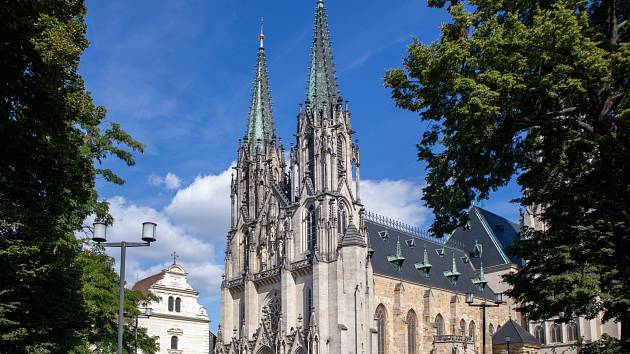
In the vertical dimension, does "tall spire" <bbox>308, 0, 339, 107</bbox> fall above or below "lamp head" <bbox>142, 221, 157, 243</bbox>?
above

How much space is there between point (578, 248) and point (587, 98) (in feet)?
12.2

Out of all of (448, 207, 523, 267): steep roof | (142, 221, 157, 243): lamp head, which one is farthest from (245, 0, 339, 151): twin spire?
(142, 221, 157, 243): lamp head

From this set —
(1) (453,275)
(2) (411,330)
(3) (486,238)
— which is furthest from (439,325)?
(3) (486,238)

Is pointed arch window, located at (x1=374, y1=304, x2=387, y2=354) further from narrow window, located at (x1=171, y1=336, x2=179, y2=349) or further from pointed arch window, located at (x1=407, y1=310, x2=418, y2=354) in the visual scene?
narrow window, located at (x1=171, y1=336, x2=179, y2=349)

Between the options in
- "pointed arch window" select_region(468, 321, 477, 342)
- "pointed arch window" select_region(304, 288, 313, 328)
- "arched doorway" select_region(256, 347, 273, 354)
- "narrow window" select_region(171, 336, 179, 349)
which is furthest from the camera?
"pointed arch window" select_region(468, 321, 477, 342)

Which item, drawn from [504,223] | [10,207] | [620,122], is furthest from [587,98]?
[504,223]

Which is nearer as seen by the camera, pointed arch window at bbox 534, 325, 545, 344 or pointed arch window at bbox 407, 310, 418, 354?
pointed arch window at bbox 407, 310, 418, 354

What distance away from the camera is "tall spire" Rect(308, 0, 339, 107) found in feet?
192

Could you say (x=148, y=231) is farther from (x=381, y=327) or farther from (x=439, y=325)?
(x=439, y=325)

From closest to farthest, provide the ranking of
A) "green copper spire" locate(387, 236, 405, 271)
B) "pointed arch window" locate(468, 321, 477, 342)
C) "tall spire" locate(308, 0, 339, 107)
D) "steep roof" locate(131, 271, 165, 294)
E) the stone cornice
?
"tall spire" locate(308, 0, 339, 107)
"green copper spire" locate(387, 236, 405, 271)
the stone cornice
"pointed arch window" locate(468, 321, 477, 342)
"steep roof" locate(131, 271, 165, 294)

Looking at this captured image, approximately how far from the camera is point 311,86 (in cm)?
5938

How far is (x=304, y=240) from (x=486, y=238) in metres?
27.0

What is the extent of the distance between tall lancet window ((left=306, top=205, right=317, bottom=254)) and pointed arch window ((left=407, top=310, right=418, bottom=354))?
11900 mm

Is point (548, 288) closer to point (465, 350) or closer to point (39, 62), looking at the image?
point (39, 62)
